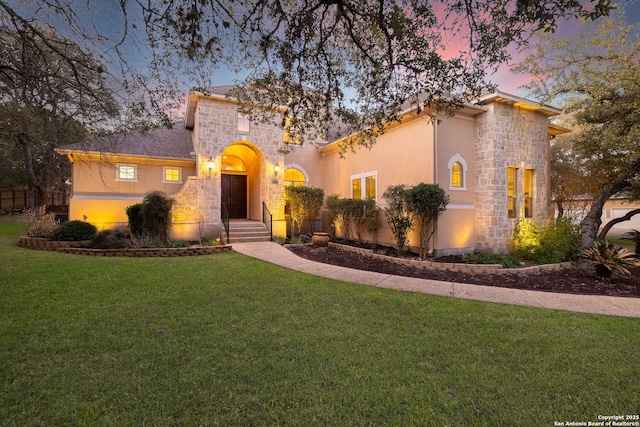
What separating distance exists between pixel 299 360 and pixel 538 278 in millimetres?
7245

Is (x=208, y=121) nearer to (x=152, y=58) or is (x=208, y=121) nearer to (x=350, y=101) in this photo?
A: (x=152, y=58)

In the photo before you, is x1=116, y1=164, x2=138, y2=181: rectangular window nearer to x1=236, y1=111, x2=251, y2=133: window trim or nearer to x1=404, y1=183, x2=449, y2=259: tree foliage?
x1=236, y1=111, x2=251, y2=133: window trim

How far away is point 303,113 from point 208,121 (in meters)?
6.70

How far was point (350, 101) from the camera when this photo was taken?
599 centimetres

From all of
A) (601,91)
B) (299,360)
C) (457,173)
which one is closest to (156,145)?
(457,173)

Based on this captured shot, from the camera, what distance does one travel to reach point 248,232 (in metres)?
11.4

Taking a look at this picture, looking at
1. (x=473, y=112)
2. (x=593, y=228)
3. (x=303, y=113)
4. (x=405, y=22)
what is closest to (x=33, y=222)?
(x=303, y=113)

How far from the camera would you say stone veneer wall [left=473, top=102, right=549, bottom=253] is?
30.2 feet

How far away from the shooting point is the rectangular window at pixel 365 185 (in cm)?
1151

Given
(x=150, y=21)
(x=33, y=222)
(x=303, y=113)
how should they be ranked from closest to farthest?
(x=150, y=21)
(x=303, y=113)
(x=33, y=222)

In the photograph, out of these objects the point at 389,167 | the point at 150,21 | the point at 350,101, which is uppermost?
the point at 150,21

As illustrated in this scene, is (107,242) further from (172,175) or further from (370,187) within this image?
(370,187)

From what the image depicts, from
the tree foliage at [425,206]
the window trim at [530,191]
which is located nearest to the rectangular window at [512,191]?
the window trim at [530,191]

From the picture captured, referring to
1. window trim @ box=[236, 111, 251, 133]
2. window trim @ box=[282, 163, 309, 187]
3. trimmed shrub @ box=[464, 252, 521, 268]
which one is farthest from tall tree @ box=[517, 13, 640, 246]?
window trim @ box=[236, 111, 251, 133]
